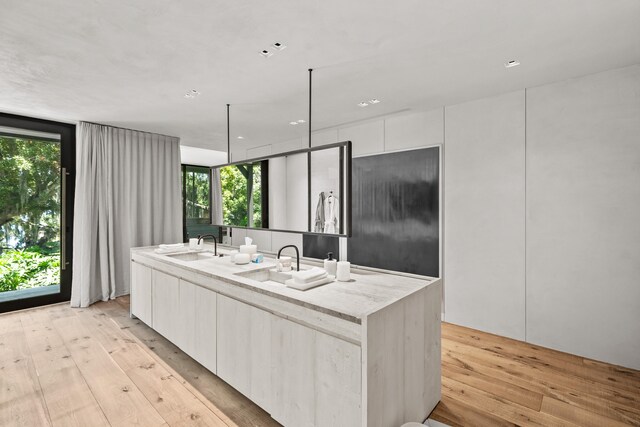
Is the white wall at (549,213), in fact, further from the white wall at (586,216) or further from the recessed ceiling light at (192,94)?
the recessed ceiling light at (192,94)

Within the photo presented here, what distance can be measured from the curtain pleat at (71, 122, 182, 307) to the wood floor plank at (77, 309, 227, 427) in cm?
104

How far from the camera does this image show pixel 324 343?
1550 mm

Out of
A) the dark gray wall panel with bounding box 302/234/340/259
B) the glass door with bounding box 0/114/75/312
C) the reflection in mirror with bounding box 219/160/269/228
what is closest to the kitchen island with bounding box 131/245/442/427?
the reflection in mirror with bounding box 219/160/269/228

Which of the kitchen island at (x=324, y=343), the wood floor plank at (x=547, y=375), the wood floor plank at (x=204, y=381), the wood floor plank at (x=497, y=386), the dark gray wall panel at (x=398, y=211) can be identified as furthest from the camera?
the dark gray wall panel at (x=398, y=211)

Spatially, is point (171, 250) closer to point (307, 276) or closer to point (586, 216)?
point (307, 276)

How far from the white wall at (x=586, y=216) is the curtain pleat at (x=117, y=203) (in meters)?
4.61

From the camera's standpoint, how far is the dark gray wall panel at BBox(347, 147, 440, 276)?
355 cm

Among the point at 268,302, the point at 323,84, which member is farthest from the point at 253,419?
the point at 323,84

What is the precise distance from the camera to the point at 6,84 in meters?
2.77

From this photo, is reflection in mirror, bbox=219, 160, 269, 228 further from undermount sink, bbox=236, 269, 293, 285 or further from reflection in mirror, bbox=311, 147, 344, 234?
undermount sink, bbox=236, 269, 293, 285

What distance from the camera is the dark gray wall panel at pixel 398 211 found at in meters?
3.55

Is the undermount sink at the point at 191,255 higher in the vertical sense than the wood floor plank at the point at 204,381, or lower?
higher

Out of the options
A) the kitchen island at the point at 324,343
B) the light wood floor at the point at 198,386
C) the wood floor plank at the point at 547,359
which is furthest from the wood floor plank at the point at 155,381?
the wood floor plank at the point at 547,359

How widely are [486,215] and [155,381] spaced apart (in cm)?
323
